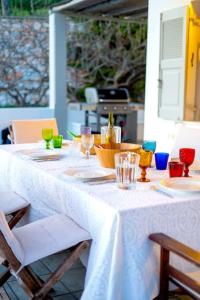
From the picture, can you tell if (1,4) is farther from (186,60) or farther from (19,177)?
(19,177)

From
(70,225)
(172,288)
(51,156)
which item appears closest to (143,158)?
(70,225)

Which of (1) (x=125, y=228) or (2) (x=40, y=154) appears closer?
(1) (x=125, y=228)

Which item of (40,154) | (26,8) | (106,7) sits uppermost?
(26,8)

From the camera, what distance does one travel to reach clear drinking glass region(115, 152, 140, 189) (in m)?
1.90

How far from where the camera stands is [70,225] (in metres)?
2.02

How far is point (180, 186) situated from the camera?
6.32 feet

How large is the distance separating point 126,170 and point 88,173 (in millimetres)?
322

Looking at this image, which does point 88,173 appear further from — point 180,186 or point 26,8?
point 26,8

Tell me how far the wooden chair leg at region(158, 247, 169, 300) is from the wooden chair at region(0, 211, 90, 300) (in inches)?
14.8

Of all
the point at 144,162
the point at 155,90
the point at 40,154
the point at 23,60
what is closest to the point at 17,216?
the point at 40,154

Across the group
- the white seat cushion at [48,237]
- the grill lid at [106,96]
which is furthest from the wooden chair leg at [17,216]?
the grill lid at [106,96]

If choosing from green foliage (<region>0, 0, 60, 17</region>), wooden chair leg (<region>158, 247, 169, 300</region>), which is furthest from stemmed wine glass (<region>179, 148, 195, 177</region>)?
green foliage (<region>0, 0, 60, 17</region>)

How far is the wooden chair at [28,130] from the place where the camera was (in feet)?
12.1

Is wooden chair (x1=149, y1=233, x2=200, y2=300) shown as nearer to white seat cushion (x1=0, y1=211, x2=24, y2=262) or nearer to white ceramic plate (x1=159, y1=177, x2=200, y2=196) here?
white ceramic plate (x1=159, y1=177, x2=200, y2=196)
